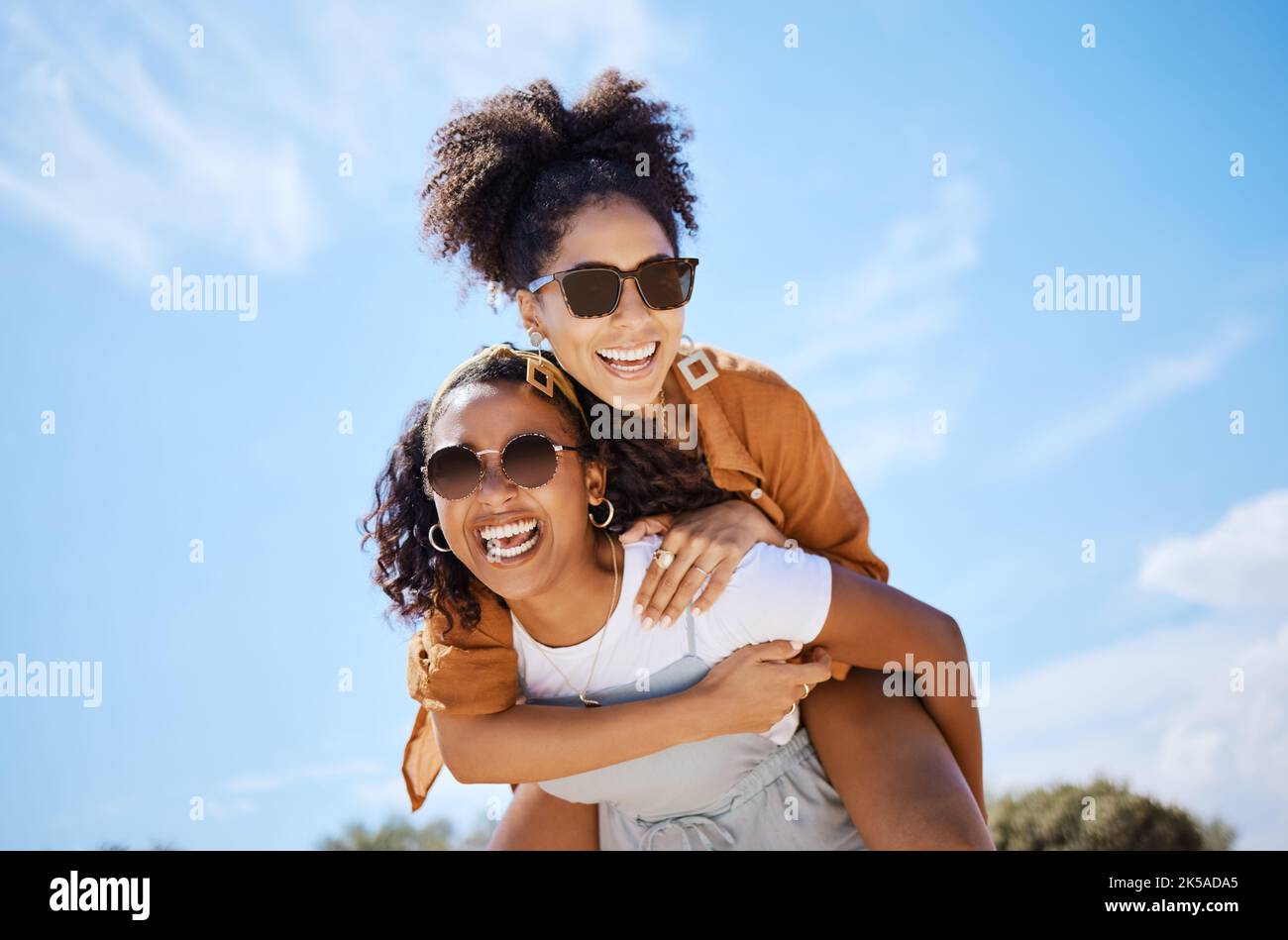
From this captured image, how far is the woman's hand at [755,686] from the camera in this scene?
4.50m

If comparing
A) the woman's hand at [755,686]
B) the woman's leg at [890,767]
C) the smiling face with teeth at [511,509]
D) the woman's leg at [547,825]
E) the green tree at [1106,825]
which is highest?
the smiling face with teeth at [511,509]

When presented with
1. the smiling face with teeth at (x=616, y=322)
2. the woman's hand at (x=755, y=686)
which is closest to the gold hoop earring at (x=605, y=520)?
the smiling face with teeth at (x=616, y=322)

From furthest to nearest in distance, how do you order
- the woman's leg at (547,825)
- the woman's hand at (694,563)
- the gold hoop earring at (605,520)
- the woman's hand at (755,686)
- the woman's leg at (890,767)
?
the woman's leg at (547,825) → the gold hoop earring at (605,520) → the woman's hand at (694,563) → the woman's hand at (755,686) → the woman's leg at (890,767)

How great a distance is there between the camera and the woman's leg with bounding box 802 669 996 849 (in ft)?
14.4

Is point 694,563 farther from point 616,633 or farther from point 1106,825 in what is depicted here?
point 1106,825

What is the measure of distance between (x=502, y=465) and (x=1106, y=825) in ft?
48.7

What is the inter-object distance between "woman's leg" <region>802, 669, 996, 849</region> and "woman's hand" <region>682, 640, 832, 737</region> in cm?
27

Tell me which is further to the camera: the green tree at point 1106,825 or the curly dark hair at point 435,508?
the green tree at point 1106,825

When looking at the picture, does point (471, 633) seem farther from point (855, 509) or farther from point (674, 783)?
point (855, 509)

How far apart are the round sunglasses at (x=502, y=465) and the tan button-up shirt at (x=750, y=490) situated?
538 mm

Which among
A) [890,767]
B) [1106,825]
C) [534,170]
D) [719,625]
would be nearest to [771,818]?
[890,767]

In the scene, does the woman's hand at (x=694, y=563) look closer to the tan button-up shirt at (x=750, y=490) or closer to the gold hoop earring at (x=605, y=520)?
the gold hoop earring at (x=605, y=520)
